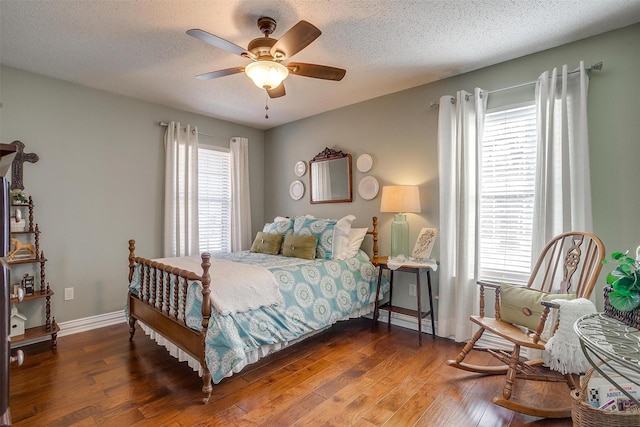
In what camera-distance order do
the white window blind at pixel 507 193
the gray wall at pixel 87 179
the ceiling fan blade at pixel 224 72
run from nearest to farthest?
the ceiling fan blade at pixel 224 72 < the white window blind at pixel 507 193 < the gray wall at pixel 87 179

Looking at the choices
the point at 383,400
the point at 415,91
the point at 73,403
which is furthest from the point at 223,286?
the point at 415,91

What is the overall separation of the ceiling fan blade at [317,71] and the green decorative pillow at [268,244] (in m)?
1.90

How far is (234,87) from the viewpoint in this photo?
11.0 feet

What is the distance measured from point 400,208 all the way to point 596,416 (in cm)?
200

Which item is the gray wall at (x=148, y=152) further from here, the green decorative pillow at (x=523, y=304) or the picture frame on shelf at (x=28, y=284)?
the green decorative pillow at (x=523, y=304)

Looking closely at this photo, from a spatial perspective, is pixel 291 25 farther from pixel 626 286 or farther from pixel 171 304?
pixel 626 286

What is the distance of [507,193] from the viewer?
2.79 meters

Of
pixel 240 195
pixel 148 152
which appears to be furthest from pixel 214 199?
pixel 148 152

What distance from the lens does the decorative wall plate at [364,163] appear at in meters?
3.74

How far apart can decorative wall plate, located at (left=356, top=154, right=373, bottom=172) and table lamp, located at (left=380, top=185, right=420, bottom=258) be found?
562mm

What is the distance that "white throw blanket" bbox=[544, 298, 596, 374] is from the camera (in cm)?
170

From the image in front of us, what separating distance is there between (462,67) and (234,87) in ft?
7.33

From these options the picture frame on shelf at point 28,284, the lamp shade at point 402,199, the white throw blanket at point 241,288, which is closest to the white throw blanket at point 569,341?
the lamp shade at point 402,199

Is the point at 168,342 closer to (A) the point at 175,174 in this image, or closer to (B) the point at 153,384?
(B) the point at 153,384
